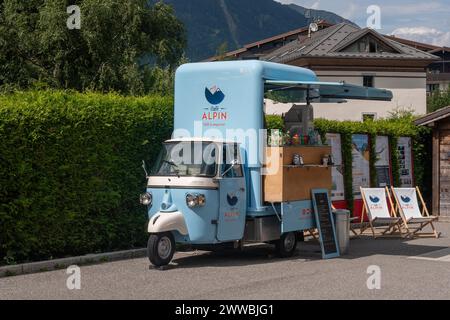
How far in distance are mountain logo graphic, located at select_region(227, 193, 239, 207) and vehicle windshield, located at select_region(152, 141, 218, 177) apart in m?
0.49

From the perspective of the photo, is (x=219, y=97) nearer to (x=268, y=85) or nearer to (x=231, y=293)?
(x=268, y=85)

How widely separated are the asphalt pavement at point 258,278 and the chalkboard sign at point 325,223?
228 mm

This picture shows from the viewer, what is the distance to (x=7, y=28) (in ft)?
93.6

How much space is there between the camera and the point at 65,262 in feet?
37.8

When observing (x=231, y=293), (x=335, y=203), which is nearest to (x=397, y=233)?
(x=335, y=203)

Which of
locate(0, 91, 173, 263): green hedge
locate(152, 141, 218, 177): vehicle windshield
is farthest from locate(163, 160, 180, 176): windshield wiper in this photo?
locate(0, 91, 173, 263): green hedge

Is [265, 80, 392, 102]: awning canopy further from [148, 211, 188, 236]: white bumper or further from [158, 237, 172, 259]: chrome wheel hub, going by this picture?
[158, 237, 172, 259]: chrome wheel hub

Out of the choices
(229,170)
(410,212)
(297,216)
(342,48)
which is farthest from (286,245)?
(342,48)

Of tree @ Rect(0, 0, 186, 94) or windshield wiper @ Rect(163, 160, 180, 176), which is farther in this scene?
tree @ Rect(0, 0, 186, 94)

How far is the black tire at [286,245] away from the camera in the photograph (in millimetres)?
12648

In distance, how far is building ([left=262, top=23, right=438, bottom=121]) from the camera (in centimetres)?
4966

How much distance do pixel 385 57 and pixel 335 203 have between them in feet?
115

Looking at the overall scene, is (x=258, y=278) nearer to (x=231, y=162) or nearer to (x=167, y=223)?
(x=167, y=223)

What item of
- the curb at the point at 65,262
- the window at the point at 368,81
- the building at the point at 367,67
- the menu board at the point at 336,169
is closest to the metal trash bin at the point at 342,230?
the curb at the point at 65,262
